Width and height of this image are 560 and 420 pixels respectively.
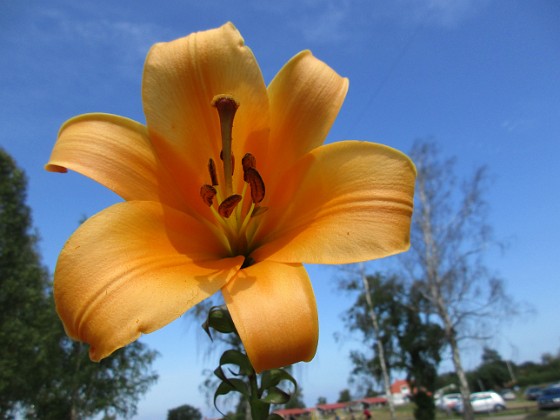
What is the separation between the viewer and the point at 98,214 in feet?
2.62

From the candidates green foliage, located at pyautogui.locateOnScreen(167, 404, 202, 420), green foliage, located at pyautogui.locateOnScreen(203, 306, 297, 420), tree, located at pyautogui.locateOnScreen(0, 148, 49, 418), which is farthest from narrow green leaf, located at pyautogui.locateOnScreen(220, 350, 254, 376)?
tree, located at pyautogui.locateOnScreen(0, 148, 49, 418)

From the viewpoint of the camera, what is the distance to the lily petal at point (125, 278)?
705mm

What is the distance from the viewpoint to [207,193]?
0.92m

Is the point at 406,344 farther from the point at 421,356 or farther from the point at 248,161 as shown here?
the point at 248,161

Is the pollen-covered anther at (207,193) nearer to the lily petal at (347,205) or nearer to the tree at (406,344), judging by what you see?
the lily petal at (347,205)

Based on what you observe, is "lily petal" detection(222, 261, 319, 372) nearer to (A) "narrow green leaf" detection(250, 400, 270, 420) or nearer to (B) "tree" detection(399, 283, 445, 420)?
(A) "narrow green leaf" detection(250, 400, 270, 420)

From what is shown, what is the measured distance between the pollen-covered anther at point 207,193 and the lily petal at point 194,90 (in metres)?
0.08

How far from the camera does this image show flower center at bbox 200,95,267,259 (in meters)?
0.89

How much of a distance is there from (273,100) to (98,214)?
443mm

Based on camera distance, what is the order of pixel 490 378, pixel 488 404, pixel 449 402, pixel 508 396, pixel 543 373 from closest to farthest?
pixel 488 404 < pixel 449 402 < pixel 508 396 < pixel 543 373 < pixel 490 378

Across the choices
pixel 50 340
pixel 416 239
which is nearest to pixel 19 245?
pixel 50 340

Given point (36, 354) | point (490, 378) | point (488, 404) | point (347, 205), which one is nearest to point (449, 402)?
point (488, 404)

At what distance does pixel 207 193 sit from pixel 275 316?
0.34 m

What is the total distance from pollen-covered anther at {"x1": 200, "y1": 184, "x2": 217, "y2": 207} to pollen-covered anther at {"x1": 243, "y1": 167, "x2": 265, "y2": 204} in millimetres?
80
